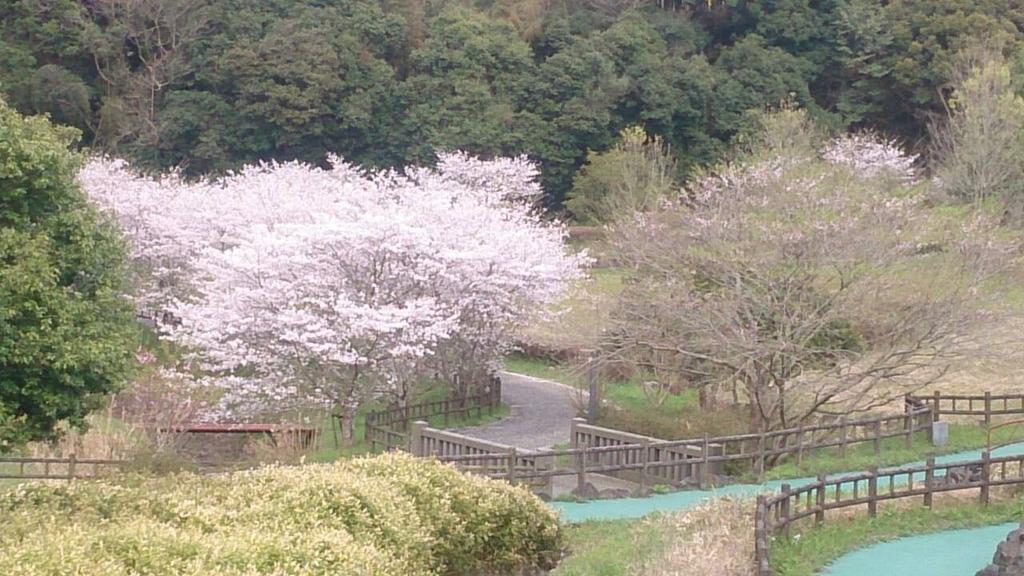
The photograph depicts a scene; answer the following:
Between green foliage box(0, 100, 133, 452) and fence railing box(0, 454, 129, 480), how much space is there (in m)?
1.71

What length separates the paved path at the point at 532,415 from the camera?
21.2 metres

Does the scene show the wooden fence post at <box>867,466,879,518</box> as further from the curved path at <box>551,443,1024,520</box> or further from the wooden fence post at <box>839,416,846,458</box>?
the wooden fence post at <box>839,416,846,458</box>

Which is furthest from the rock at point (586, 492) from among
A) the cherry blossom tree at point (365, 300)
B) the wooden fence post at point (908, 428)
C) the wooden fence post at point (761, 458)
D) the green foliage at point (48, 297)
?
the green foliage at point (48, 297)

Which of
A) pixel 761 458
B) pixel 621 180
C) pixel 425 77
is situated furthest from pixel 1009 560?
pixel 425 77

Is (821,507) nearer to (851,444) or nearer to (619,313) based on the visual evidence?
(851,444)

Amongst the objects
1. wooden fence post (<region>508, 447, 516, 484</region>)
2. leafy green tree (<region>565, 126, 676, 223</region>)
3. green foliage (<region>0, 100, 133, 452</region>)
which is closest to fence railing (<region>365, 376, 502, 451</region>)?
wooden fence post (<region>508, 447, 516, 484</region>)

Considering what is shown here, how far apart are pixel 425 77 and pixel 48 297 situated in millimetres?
35496

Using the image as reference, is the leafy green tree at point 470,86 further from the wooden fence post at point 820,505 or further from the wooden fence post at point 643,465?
the wooden fence post at point 820,505

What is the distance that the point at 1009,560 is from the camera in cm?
1073

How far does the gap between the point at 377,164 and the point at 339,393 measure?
27454mm

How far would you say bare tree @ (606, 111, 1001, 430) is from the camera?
18.2m

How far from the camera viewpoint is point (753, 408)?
19562 mm

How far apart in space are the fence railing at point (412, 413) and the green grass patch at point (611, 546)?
4783mm

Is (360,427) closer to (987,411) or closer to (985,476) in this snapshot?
(987,411)
